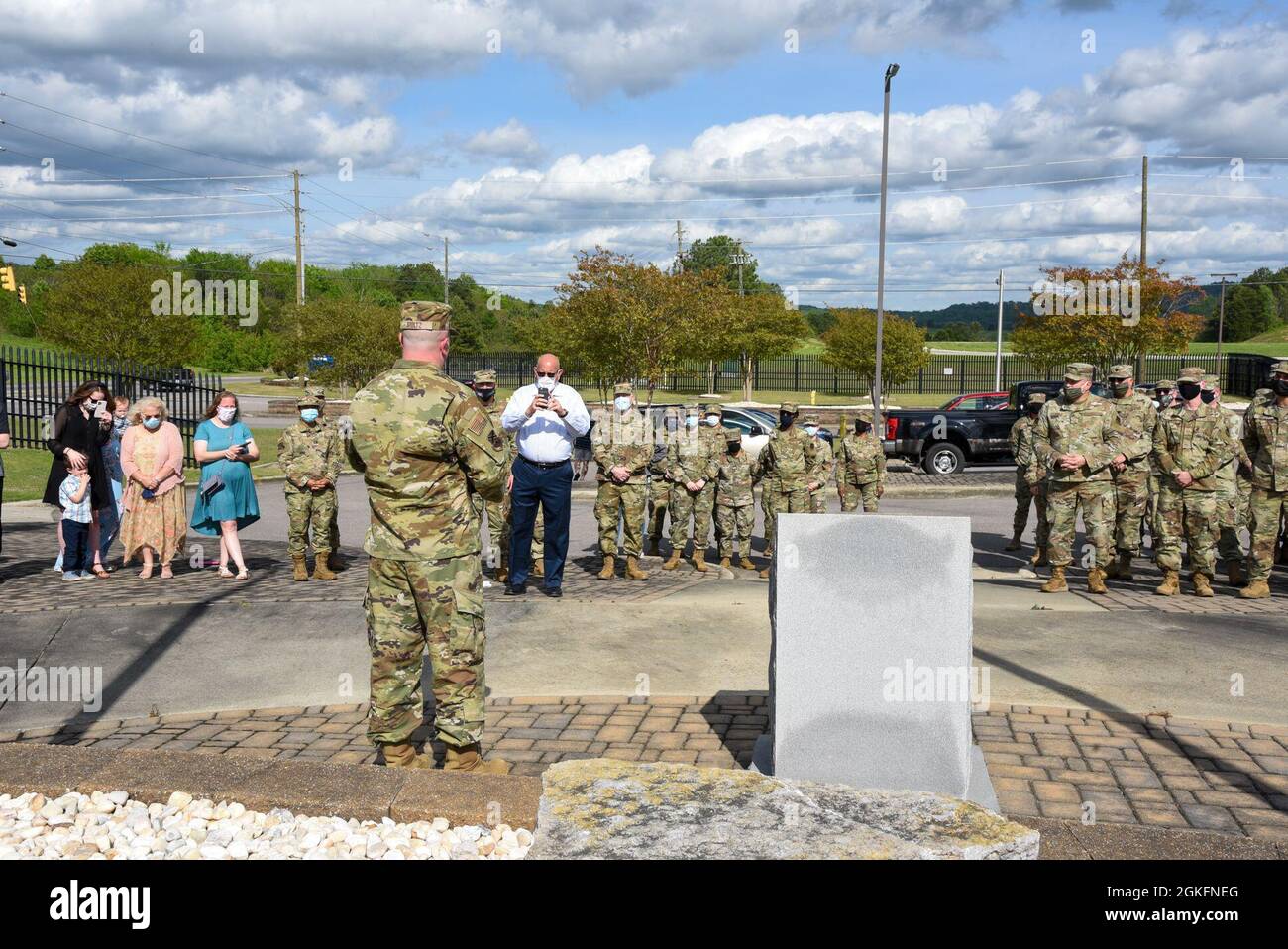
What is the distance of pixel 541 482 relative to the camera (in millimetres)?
9102

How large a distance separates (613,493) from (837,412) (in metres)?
27.0

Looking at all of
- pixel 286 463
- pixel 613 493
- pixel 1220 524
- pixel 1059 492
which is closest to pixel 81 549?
Result: pixel 286 463

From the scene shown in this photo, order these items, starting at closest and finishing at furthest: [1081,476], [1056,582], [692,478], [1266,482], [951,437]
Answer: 1. [1266,482]
2. [1056,582]
3. [1081,476]
4. [692,478]
5. [951,437]

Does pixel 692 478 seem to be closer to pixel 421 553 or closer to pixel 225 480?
pixel 225 480

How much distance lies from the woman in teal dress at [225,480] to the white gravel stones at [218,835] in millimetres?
5858

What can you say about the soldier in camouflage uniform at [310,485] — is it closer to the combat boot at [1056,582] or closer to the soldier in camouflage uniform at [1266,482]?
the combat boot at [1056,582]

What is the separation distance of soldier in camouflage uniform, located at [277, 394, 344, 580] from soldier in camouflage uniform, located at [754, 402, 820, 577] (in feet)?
14.3

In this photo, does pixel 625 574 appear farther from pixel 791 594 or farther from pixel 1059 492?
pixel 791 594

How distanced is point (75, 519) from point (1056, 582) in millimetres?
8520

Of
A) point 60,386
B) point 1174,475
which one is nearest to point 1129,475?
point 1174,475

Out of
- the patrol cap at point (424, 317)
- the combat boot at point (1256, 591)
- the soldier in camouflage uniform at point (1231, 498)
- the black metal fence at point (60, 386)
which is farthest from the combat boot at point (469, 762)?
the black metal fence at point (60, 386)

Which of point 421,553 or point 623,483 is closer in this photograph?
point 421,553

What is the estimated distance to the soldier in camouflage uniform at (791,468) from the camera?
11664 mm

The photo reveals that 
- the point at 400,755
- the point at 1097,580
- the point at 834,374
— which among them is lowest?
the point at 400,755
